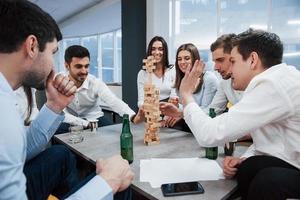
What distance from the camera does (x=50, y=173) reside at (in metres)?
1.51

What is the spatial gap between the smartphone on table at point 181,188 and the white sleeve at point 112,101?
1.37m

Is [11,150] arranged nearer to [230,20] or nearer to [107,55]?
[230,20]

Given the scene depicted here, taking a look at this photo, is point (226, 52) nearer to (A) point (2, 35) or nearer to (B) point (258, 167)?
(B) point (258, 167)

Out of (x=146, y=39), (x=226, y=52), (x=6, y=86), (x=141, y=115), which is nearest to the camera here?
(x=6, y=86)

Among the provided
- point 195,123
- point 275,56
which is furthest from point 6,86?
point 275,56

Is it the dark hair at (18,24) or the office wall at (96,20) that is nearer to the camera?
the dark hair at (18,24)

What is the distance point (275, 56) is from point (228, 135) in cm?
46

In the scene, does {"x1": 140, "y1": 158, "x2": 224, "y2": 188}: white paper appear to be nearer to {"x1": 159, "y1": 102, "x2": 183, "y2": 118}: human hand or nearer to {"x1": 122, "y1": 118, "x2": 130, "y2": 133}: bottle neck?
{"x1": 122, "y1": 118, "x2": 130, "y2": 133}: bottle neck

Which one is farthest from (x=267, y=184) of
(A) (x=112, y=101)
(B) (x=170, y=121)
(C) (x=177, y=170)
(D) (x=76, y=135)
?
(A) (x=112, y=101)

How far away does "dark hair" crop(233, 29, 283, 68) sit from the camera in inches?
52.0

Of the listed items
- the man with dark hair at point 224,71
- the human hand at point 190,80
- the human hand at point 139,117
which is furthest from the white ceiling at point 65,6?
the human hand at point 190,80

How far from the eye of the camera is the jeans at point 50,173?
1.43 metres

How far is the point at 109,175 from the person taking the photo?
3.24 feet

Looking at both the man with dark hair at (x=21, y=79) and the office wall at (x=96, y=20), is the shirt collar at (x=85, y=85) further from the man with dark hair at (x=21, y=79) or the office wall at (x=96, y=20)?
the office wall at (x=96, y=20)
